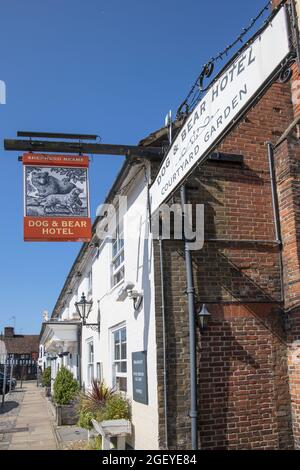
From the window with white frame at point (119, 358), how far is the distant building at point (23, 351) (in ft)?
176

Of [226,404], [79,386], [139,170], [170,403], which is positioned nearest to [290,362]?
[226,404]

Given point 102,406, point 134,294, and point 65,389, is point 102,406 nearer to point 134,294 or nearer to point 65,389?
point 134,294

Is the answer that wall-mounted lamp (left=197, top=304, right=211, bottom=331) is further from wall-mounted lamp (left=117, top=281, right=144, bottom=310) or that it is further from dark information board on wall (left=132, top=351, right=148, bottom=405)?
wall-mounted lamp (left=117, top=281, right=144, bottom=310)

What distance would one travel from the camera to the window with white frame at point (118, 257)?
10639 millimetres

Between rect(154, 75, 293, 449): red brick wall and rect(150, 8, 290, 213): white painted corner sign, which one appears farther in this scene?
rect(154, 75, 293, 449): red brick wall

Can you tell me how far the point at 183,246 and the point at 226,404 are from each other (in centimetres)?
245

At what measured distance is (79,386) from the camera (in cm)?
1678

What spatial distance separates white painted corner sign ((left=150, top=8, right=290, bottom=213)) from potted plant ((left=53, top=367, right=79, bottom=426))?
1101cm

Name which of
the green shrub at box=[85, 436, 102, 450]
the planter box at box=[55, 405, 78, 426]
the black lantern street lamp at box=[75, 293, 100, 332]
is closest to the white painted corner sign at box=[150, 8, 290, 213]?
the green shrub at box=[85, 436, 102, 450]

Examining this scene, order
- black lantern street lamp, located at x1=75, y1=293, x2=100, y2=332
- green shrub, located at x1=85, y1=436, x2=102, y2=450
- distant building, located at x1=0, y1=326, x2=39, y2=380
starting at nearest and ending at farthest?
green shrub, located at x1=85, y1=436, x2=102, y2=450 → black lantern street lamp, located at x1=75, y1=293, x2=100, y2=332 → distant building, located at x1=0, y1=326, x2=39, y2=380

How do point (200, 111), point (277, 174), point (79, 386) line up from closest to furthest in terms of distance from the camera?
point (200, 111) → point (277, 174) → point (79, 386)

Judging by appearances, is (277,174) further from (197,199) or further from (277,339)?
(277,339)

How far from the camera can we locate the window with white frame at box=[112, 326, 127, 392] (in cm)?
1028
